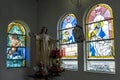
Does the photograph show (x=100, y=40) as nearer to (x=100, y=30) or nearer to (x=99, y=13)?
(x=100, y=30)

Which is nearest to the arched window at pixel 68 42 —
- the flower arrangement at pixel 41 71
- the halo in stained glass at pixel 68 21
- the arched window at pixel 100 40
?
the halo in stained glass at pixel 68 21

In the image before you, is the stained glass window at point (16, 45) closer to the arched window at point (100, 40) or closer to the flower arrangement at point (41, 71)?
the flower arrangement at point (41, 71)

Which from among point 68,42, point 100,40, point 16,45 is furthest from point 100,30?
point 16,45

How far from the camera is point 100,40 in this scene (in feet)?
16.5

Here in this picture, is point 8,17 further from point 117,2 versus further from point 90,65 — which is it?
point 117,2

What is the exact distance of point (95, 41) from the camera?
16.9 feet

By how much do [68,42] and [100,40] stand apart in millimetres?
1169

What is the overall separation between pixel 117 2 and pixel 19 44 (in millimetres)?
3405

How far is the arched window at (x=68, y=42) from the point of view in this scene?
18.7 ft

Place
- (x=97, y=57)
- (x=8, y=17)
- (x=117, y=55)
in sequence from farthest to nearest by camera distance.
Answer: (x=8, y=17), (x=97, y=57), (x=117, y=55)

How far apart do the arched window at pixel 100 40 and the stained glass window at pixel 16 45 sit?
7.66 ft

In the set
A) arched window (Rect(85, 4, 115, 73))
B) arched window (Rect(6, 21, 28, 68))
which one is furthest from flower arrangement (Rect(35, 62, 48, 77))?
arched window (Rect(6, 21, 28, 68))

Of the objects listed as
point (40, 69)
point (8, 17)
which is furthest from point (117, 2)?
point (8, 17)

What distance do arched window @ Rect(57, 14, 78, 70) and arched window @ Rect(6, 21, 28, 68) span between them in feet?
4.24
